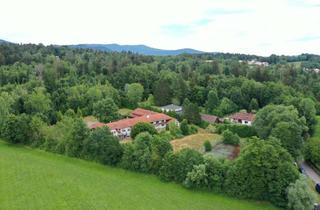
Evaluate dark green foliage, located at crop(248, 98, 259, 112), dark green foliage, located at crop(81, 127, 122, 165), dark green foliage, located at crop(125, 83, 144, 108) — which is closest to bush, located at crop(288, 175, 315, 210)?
dark green foliage, located at crop(81, 127, 122, 165)

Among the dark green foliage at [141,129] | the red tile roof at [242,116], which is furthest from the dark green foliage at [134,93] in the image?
the dark green foliage at [141,129]

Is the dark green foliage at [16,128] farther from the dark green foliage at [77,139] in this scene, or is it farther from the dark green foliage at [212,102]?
the dark green foliage at [212,102]

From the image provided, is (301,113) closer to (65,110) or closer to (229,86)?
(229,86)

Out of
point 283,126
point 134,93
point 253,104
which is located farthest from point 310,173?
point 134,93

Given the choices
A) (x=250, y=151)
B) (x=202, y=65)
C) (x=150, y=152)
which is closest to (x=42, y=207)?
(x=150, y=152)

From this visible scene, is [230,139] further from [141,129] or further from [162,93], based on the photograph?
[162,93]

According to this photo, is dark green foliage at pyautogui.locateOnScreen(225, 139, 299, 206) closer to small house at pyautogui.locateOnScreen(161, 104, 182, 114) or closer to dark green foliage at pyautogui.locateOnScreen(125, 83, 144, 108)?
small house at pyautogui.locateOnScreen(161, 104, 182, 114)
